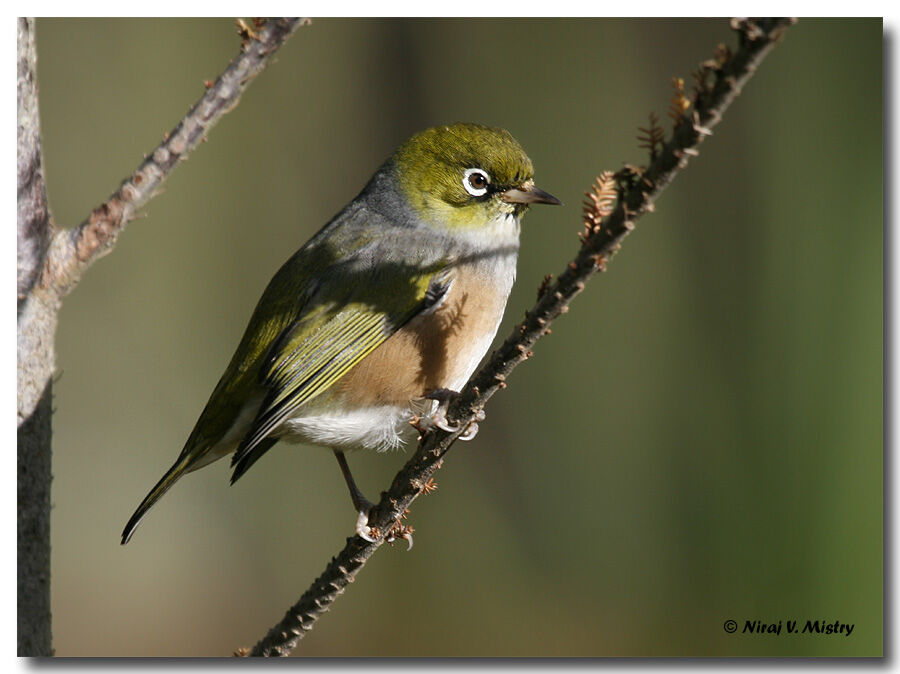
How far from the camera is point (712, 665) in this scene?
250 cm

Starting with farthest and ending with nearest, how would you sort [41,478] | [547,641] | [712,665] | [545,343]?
[545,343] → [547,641] → [712,665] → [41,478]

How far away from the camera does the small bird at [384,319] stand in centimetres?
249

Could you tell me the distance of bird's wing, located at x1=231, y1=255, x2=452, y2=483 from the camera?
249 cm

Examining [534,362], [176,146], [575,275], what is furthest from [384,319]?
[575,275]

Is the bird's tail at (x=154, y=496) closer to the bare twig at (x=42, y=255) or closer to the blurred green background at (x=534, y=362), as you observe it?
the bare twig at (x=42, y=255)

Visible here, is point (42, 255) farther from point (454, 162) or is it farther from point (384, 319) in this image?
point (454, 162)

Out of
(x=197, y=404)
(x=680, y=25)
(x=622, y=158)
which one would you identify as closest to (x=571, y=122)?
(x=622, y=158)

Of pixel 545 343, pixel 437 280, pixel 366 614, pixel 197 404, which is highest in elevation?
pixel 437 280


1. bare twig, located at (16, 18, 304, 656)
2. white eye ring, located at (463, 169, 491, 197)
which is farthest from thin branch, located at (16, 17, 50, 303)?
white eye ring, located at (463, 169, 491, 197)

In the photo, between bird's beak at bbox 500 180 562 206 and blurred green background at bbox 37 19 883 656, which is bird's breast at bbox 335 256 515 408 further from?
blurred green background at bbox 37 19 883 656

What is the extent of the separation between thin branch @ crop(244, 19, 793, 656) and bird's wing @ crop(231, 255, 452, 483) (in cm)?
47

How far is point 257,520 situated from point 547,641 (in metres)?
1.20

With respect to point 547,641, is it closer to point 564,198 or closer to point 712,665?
point 712,665

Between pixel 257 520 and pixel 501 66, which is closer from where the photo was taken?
pixel 501 66
